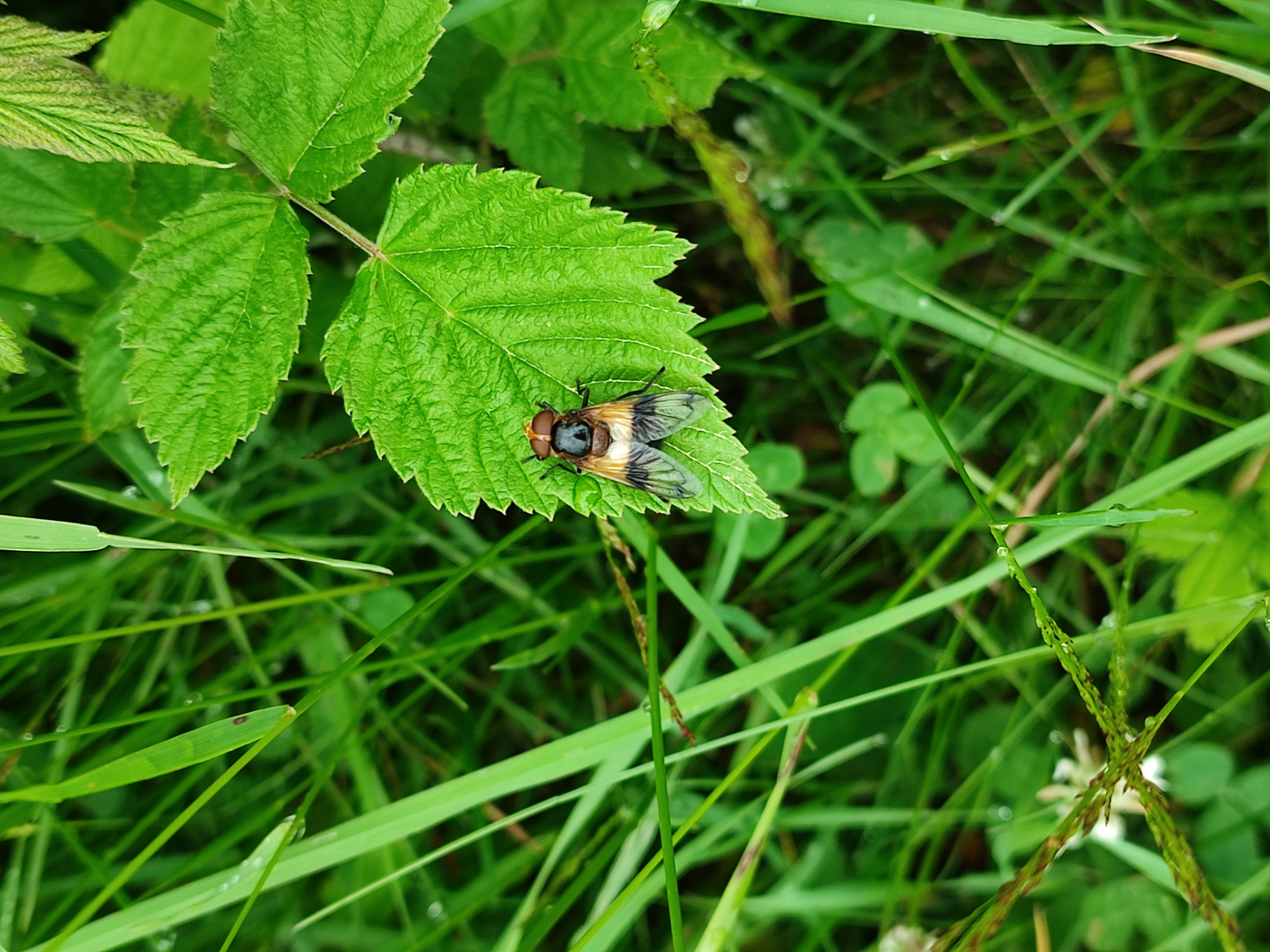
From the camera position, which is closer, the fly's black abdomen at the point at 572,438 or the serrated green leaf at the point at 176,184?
the fly's black abdomen at the point at 572,438

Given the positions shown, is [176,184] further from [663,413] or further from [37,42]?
[663,413]

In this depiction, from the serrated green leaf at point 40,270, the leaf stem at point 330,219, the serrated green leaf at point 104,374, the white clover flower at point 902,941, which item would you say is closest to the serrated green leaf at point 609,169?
the leaf stem at point 330,219

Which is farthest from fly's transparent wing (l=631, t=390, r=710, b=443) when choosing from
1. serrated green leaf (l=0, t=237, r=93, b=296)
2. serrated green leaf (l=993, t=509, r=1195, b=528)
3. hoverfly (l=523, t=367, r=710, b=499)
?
serrated green leaf (l=0, t=237, r=93, b=296)

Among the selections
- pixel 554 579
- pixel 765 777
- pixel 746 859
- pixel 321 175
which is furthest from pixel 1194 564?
pixel 321 175

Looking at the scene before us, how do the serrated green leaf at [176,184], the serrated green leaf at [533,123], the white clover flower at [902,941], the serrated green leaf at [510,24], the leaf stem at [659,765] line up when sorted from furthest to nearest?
the white clover flower at [902,941]
the serrated green leaf at [533,123]
the serrated green leaf at [510,24]
the serrated green leaf at [176,184]
the leaf stem at [659,765]

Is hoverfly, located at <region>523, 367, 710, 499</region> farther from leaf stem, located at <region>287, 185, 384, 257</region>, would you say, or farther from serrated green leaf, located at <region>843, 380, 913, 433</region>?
serrated green leaf, located at <region>843, 380, 913, 433</region>

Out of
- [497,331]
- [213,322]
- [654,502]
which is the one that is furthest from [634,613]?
[213,322]

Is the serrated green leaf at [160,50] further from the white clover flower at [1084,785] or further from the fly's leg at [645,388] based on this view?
the white clover flower at [1084,785]
